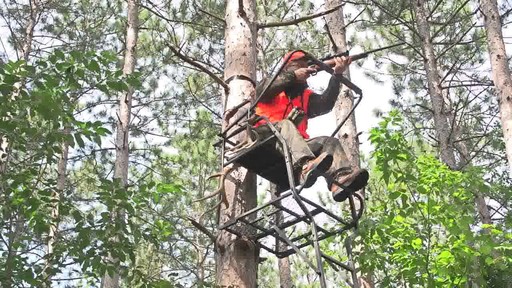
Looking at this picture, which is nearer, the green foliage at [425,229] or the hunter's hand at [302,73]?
the hunter's hand at [302,73]

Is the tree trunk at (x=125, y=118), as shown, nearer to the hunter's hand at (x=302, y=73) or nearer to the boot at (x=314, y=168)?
the hunter's hand at (x=302, y=73)

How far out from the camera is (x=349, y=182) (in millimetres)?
3258

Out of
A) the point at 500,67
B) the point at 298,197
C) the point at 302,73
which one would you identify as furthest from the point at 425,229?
the point at 500,67

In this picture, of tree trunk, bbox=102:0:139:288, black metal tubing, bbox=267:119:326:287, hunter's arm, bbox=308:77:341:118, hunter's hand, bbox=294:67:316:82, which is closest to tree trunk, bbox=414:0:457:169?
tree trunk, bbox=102:0:139:288

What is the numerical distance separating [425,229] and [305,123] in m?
1.92

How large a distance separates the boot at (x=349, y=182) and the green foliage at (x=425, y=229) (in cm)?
159

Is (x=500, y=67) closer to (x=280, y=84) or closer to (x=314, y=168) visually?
(x=280, y=84)

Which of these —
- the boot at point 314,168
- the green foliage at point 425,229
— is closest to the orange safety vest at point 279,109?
the boot at point 314,168

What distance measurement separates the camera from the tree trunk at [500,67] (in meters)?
7.00

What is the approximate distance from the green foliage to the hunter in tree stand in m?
1.41

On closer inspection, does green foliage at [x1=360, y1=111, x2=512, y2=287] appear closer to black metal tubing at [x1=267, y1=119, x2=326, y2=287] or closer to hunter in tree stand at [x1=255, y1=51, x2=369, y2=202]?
hunter in tree stand at [x1=255, y1=51, x2=369, y2=202]

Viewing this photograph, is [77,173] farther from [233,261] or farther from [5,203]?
[233,261]

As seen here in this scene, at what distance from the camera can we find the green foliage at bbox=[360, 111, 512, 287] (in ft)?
15.7

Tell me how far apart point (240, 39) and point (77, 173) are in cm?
1230
